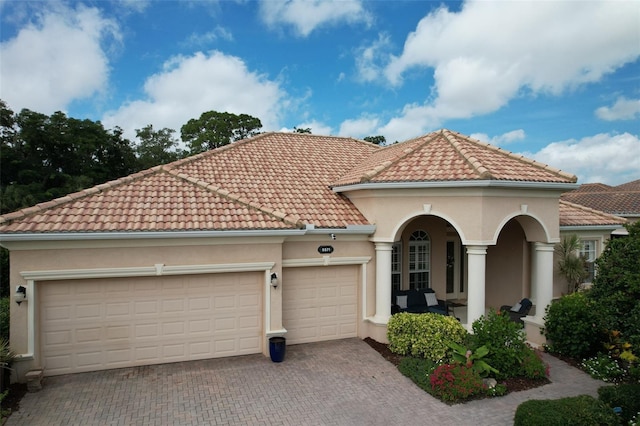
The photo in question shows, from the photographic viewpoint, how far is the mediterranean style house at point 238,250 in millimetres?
9891

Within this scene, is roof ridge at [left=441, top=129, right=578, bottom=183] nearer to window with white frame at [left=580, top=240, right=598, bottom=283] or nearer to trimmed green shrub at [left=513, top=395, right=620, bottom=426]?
window with white frame at [left=580, top=240, right=598, bottom=283]

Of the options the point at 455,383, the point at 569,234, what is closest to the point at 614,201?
the point at 569,234

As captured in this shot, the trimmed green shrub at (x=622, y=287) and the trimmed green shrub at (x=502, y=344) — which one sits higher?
the trimmed green shrub at (x=622, y=287)

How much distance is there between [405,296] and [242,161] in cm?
810

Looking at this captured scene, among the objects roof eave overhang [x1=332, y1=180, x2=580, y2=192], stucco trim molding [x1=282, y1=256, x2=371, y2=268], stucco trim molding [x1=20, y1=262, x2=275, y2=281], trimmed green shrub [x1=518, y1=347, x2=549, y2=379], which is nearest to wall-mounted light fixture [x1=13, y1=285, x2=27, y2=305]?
stucco trim molding [x1=20, y1=262, x2=275, y2=281]

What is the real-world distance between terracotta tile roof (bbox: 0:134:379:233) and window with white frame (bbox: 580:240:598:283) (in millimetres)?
9622

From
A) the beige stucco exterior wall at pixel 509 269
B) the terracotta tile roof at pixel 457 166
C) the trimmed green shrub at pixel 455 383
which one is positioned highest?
the terracotta tile roof at pixel 457 166

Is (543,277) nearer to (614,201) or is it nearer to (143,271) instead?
(143,271)

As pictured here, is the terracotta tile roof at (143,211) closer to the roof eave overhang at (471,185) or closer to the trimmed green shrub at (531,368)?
the roof eave overhang at (471,185)

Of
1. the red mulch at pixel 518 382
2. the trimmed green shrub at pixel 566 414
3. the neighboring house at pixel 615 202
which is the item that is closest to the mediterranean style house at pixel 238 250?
the red mulch at pixel 518 382

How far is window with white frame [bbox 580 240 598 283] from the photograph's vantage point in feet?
52.7

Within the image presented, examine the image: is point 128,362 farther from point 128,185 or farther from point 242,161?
point 242,161

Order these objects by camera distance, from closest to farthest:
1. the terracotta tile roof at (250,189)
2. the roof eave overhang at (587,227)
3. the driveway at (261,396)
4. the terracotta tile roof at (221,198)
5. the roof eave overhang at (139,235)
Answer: the driveway at (261,396)
the roof eave overhang at (139,235)
the terracotta tile roof at (221,198)
the terracotta tile roof at (250,189)
the roof eave overhang at (587,227)

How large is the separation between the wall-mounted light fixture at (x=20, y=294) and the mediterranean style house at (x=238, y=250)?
0.05 m
